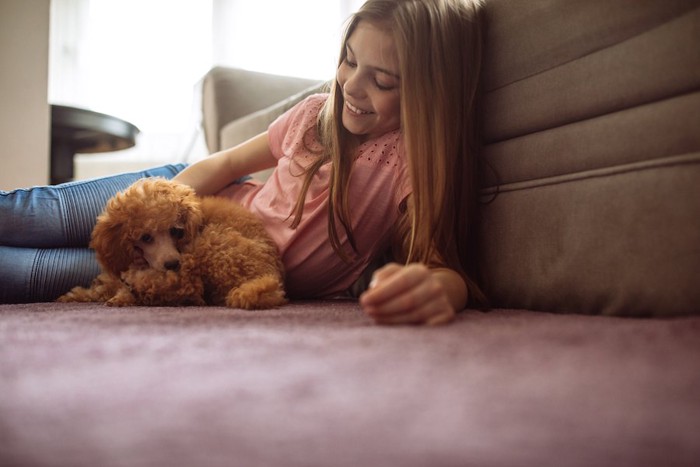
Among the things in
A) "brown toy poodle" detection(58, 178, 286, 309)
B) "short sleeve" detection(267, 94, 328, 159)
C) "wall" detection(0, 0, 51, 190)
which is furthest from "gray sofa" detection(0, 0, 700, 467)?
"wall" detection(0, 0, 51, 190)

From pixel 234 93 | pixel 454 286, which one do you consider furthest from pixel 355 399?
pixel 234 93

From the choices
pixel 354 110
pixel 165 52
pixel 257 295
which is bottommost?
pixel 257 295

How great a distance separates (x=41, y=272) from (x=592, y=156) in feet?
3.98

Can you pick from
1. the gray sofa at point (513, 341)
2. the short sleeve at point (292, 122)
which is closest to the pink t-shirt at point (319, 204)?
the short sleeve at point (292, 122)

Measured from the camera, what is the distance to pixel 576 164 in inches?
34.0

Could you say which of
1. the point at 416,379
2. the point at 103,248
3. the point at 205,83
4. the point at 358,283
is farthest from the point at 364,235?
the point at 205,83

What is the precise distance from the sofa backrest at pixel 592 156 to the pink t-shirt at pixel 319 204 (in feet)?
0.68

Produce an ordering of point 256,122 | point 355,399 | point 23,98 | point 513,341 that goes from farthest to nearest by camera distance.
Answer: point 23,98 → point 256,122 → point 513,341 → point 355,399

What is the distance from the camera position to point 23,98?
243cm

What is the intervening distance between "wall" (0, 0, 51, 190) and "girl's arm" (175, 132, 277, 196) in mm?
1461

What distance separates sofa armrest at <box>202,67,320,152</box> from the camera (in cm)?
219

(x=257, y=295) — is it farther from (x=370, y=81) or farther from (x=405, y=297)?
(x=370, y=81)

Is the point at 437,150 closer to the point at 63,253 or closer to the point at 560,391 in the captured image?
the point at 560,391

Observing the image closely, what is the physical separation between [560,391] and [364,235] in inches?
31.3
